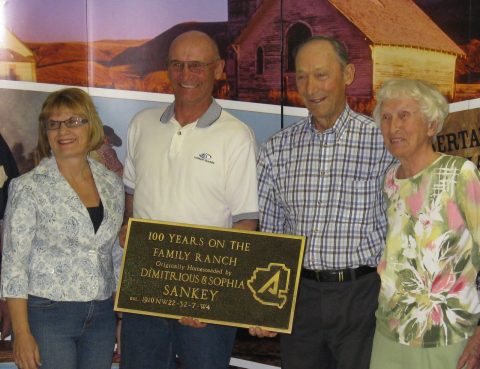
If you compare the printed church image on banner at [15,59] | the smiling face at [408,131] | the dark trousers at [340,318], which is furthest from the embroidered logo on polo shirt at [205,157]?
the printed church image on banner at [15,59]

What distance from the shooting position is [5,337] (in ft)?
12.4

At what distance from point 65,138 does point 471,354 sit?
167 centimetres

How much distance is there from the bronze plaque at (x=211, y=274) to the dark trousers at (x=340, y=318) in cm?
13

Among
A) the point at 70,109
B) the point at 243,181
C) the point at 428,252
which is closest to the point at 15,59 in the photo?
the point at 70,109

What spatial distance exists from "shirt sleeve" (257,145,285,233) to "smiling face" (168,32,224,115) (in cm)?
34

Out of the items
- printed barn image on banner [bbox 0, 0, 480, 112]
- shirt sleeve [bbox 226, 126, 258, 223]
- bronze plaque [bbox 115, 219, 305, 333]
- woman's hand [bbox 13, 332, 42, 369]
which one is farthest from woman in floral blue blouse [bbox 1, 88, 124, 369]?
printed barn image on banner [bbox 0, 0, 480, 112]

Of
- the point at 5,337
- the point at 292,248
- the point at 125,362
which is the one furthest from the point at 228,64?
the point at 5,337

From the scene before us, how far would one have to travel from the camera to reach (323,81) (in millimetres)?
2730

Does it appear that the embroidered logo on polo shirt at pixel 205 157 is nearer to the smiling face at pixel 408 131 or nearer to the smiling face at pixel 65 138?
the smiling face at pixel 65 138

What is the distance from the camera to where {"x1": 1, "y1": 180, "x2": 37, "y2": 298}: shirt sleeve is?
2.58 metres

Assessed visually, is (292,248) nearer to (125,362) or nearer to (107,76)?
(125,362)

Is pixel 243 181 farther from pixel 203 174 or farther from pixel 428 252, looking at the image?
pixel 428 252

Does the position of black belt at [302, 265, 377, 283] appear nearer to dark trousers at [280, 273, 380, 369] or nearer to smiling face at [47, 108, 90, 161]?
dark trousers at [280, 273, 380, 369]

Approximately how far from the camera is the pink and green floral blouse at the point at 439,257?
7.70 feet
